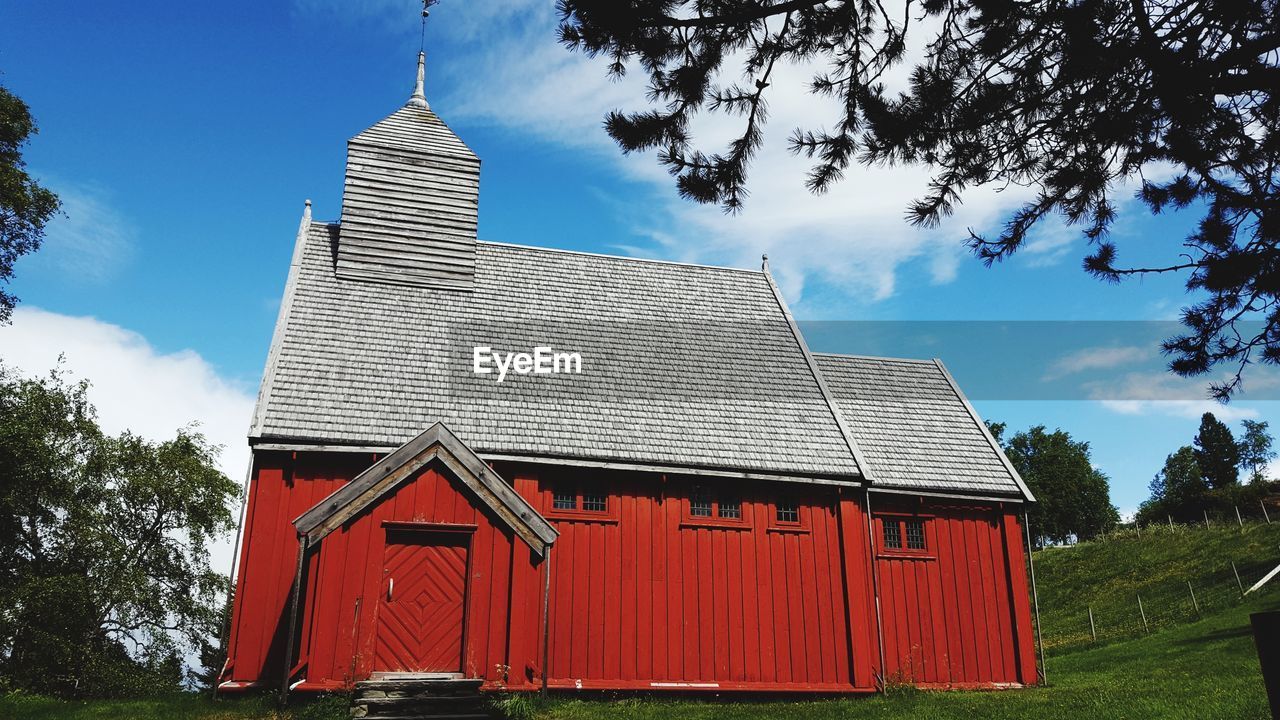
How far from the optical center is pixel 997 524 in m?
16.9

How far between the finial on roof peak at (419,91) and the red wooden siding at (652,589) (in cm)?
1048

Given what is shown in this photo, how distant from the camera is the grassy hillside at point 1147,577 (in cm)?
2503

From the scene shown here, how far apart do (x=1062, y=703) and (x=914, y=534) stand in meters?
4.74

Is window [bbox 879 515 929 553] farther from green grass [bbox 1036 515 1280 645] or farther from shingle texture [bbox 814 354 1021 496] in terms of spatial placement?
green grass [bbox 1036 515 1280 645]

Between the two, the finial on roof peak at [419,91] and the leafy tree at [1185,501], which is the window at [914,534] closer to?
the finial on roof peak at [419,91]

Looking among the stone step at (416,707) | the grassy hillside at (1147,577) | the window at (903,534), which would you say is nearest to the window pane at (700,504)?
the window at (903,534)

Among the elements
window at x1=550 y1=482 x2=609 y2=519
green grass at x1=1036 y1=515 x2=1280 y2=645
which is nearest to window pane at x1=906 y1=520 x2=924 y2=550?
window at x1=550 y1=482 x2=609 y2=519

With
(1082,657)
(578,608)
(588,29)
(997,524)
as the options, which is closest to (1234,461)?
(1082,657)

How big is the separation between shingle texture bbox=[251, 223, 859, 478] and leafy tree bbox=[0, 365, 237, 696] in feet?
40.8

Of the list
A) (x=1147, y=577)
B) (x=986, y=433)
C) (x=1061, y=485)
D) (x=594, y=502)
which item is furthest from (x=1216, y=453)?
(x=594, y=502)

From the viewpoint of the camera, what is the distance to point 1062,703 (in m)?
12.1

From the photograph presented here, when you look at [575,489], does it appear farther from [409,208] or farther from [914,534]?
[409,208]

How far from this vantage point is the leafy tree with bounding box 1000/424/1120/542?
74625 millimetres

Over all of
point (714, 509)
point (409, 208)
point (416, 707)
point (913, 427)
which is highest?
point (409, 208)
